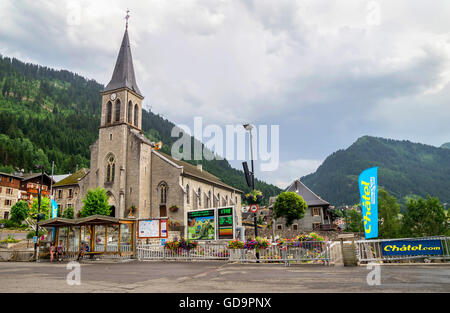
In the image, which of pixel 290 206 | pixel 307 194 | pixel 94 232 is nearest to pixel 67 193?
pixel 94 232

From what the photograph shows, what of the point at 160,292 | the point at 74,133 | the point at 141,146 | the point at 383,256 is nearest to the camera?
→ the point at 160,292

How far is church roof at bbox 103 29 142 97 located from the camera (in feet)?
148

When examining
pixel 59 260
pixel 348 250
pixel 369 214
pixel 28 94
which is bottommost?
pixel 59 260

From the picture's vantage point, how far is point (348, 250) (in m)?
15.0

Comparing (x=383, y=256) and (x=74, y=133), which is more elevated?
(x=74, y=133)

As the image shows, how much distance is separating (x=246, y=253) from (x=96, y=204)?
25.6m

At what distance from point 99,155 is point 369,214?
125ft

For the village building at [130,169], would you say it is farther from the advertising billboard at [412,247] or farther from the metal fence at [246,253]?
the advertising billboard at [412,247]

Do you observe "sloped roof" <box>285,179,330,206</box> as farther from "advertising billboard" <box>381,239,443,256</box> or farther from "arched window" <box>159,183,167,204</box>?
"advertising billboard" <box>381,239,443,256</box>

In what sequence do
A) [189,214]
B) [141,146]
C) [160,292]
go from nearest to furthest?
[160,292], [189,214], [141,146]

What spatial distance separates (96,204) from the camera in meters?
38.1

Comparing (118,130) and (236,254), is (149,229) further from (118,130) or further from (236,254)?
(118,130)
